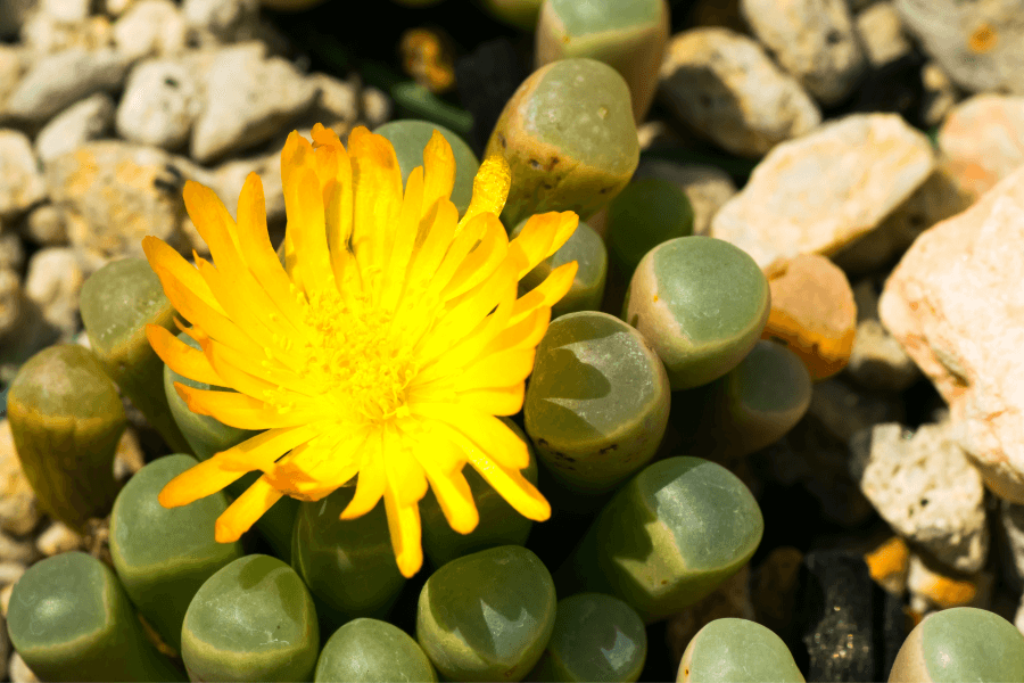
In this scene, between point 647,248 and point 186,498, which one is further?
point 647,248

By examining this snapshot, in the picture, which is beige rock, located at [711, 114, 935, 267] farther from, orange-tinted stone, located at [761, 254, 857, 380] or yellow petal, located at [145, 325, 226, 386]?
yellow petal, located at [145, 325, 226, 386]

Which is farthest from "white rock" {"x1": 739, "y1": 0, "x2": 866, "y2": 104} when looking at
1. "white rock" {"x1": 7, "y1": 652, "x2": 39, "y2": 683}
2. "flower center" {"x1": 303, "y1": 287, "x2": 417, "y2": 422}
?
"white rock" {"x1": 7, "y1": 652, "x2": 39, "y2": 683}

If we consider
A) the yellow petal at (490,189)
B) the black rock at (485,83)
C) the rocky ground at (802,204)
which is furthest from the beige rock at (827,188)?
the yellow petal at (490,189)

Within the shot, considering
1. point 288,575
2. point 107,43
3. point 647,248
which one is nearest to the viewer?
point 288,575

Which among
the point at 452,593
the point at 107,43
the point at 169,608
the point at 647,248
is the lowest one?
the point at 169,608

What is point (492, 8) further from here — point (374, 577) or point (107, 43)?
point (374, 577)

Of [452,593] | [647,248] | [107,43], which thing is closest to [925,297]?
[647,248]

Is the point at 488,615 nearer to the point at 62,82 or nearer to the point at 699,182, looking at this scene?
the point at 699,182
